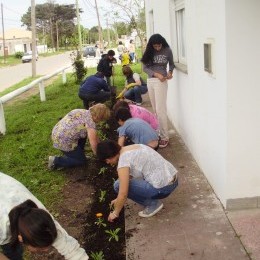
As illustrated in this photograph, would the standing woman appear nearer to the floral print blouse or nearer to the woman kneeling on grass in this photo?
the floral print blouse

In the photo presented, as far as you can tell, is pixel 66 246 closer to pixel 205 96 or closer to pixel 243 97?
pixel 243 97

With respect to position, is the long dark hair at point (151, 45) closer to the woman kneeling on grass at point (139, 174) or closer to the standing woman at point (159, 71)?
the standing woman at point (159, 71)

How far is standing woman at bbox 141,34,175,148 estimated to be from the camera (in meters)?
6.34

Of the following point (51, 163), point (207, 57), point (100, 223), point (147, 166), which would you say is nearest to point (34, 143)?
point (51, 163)

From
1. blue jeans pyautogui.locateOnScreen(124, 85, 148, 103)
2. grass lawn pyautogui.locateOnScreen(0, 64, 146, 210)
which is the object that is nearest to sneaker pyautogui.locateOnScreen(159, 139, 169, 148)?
grass lawn pyautogui.locateOnScreen(0, 64, 146, 210)

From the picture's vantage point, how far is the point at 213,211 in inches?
165

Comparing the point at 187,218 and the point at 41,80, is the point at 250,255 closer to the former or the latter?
the point at 187,218

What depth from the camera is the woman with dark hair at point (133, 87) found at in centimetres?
980

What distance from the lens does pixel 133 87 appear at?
32.3 feet

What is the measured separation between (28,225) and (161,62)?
4643mm

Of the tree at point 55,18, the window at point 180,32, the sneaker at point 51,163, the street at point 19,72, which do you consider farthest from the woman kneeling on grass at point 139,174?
the tree at point 55,18

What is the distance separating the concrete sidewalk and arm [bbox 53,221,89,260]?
112 centimetres

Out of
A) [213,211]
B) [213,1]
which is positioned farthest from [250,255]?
[213,1]

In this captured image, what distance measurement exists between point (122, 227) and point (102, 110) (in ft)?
5.50
